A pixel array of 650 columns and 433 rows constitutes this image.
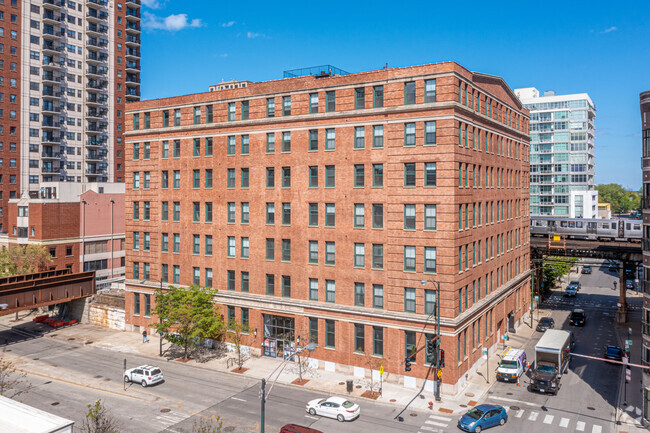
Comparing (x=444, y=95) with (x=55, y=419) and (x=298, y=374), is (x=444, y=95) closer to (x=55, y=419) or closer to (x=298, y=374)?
(x=298, y=374)

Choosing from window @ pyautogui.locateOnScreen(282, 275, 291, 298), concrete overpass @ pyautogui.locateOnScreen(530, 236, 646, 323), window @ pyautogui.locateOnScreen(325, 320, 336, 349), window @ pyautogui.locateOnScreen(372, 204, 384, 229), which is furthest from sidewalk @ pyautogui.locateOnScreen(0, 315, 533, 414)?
concrete overpass @ pyautogui.locateOnScreen(530, 236, 646, 323)

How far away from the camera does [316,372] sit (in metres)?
45.8

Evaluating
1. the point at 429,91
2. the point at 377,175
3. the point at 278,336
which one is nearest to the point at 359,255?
the point at 377,175

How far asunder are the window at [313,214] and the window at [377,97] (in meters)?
10.8

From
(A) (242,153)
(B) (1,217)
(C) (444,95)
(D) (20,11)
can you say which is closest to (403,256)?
(C) (444,95)

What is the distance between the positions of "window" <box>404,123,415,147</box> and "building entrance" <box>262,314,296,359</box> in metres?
20.1

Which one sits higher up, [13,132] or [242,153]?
[13,132]

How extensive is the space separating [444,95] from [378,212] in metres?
11.4

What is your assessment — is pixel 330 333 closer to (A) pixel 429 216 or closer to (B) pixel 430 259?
(B) pixel 430 259

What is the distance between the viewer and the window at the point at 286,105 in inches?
1905

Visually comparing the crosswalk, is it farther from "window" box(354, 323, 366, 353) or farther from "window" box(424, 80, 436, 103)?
"window" box(424, 80, 436, 103)

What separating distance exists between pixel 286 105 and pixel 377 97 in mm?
9538

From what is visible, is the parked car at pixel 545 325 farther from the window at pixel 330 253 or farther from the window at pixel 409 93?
the window at pixel 409 93

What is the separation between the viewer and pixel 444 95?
4091 cm
